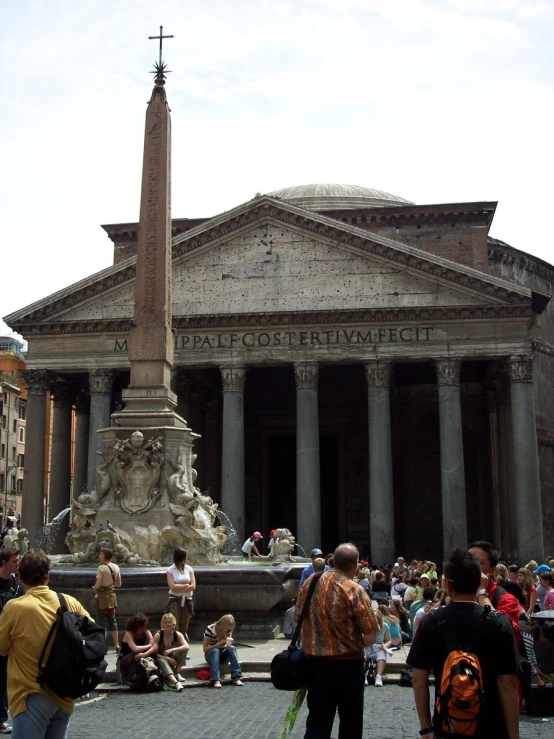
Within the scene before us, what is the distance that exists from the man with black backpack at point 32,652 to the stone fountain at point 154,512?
4730 mm

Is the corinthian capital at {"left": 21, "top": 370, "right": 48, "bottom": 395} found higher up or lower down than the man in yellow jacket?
higher up

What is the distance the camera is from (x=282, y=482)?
35.3 metres

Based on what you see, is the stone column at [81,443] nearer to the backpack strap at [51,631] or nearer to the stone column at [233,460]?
the stone column at [233,460]

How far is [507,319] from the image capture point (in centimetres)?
2677

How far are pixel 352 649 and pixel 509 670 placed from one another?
1084 mm

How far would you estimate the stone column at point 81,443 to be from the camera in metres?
31.4

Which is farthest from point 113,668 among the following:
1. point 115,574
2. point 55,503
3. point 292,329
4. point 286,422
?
point 286,422

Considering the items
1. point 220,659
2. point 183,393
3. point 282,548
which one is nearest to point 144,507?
point 220,659

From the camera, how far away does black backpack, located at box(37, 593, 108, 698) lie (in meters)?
3.89

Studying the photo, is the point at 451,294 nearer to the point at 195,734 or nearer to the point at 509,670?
→ the point at 195,734

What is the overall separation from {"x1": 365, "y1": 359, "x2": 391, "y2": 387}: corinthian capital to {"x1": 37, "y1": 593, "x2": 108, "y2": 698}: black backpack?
2357 cm

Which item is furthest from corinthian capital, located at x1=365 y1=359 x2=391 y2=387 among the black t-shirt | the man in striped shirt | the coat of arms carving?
the black t-shirt

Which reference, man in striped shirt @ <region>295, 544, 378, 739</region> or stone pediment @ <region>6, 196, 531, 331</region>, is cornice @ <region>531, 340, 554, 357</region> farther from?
man in striped shirt @ <region>295, 544, 378, 739</region>

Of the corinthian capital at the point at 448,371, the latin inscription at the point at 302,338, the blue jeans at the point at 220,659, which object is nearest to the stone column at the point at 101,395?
the latin inscription at the point at 302,338
